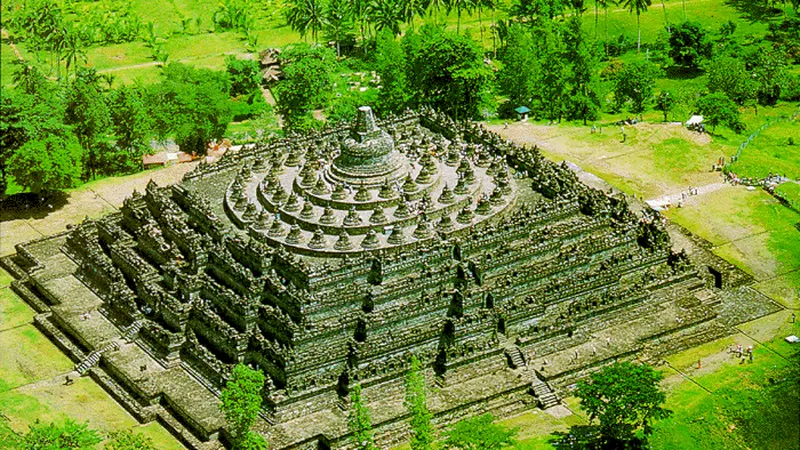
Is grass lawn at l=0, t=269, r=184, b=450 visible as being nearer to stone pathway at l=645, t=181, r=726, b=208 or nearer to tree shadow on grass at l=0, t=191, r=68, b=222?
tree shadow on grass at l=0, t=191, r=68, b=222

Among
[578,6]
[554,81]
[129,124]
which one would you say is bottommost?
[578,6]

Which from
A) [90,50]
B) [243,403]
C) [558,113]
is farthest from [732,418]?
[90,50]

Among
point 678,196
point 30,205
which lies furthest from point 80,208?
point 678,196

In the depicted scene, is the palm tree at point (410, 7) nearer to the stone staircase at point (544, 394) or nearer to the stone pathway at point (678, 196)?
the stone pathway at point (678, 196)

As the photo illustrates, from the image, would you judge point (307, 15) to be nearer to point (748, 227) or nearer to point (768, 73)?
point (768, 73)

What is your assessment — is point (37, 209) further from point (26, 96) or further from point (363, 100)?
point (363, 100)
